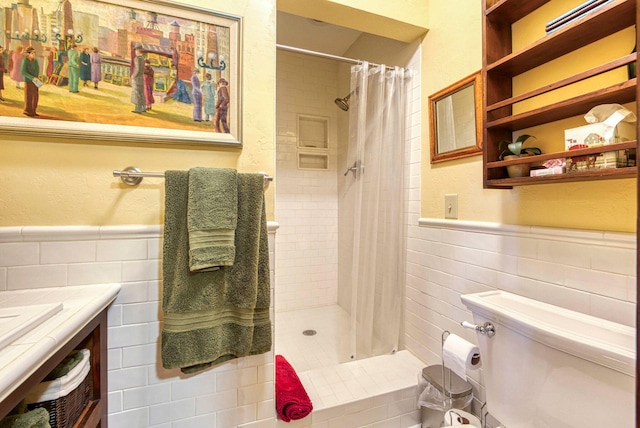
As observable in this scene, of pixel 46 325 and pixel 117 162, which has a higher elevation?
pixel 117 162

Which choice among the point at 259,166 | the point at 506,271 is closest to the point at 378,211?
the point at 506,271

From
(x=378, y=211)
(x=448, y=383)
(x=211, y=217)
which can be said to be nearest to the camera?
(x=211, y=217)

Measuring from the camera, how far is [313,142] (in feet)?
8.38

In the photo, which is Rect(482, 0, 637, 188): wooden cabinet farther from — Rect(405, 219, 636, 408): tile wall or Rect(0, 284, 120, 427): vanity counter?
Rect(0, 284, 120, 427): vanity counter

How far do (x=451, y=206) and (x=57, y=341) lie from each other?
4.98ft

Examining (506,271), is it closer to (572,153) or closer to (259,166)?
(572,153)

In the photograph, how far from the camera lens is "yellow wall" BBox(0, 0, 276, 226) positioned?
0.91 m

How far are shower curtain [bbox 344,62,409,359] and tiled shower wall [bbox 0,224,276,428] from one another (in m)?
0.82

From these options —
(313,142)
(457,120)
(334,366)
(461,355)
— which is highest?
(313,142)

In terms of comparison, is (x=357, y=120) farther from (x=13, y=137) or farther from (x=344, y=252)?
(x=13, y=137)

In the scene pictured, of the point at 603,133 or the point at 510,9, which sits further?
the point at 510,9

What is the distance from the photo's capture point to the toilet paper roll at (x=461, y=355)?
1.01m

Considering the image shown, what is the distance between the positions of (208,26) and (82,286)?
3.57 ft

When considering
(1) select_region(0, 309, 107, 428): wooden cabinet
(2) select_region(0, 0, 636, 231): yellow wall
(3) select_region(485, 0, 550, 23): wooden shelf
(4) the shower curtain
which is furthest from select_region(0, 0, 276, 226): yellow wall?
(3) select_region(485, 0, 550, 23): wooden shelf
